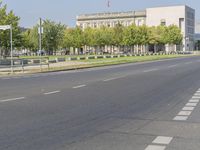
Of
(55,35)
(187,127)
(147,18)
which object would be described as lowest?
(187,127)

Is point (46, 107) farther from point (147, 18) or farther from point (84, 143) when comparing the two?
point (147, 18)

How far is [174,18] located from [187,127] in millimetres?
183050

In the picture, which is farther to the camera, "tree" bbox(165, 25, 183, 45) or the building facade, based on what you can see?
the building facade

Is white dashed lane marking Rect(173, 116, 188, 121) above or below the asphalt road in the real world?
below

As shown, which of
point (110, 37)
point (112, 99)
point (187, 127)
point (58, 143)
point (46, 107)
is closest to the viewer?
point (58, 143)

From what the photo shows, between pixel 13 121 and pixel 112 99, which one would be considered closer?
pixel 13 121

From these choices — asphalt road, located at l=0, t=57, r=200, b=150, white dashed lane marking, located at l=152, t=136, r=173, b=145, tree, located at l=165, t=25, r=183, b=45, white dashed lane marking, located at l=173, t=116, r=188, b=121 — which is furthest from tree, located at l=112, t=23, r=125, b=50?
white dashed lane marking, located at l=152, t=136, r=173, b=145

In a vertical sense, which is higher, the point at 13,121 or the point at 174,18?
the point at 174,18

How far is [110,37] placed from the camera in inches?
5384

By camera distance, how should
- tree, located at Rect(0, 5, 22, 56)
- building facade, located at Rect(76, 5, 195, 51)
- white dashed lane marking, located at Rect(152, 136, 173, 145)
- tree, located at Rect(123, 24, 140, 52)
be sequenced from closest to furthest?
white dashed lane marking, located at Rect(152, 136, 173, 145), tree, located at Rect(0, 5, 22, 56), tree, located at Rect(123, 24, 140, 52), building facade, located at Rect(76, 5, 195, 51)

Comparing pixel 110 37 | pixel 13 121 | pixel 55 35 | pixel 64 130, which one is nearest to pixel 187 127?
pixel 64 130

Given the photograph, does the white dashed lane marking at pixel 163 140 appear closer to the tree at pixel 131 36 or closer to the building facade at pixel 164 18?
the tree at pixel 131 36

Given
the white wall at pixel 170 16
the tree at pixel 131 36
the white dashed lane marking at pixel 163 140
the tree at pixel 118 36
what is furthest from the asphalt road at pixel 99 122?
the white wall at pixel 170 16

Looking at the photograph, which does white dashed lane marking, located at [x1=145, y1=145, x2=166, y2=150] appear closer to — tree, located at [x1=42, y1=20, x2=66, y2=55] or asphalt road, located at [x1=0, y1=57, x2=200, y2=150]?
asphalt road, located at [x1=0, y1=57, x2=200, y2=150]
